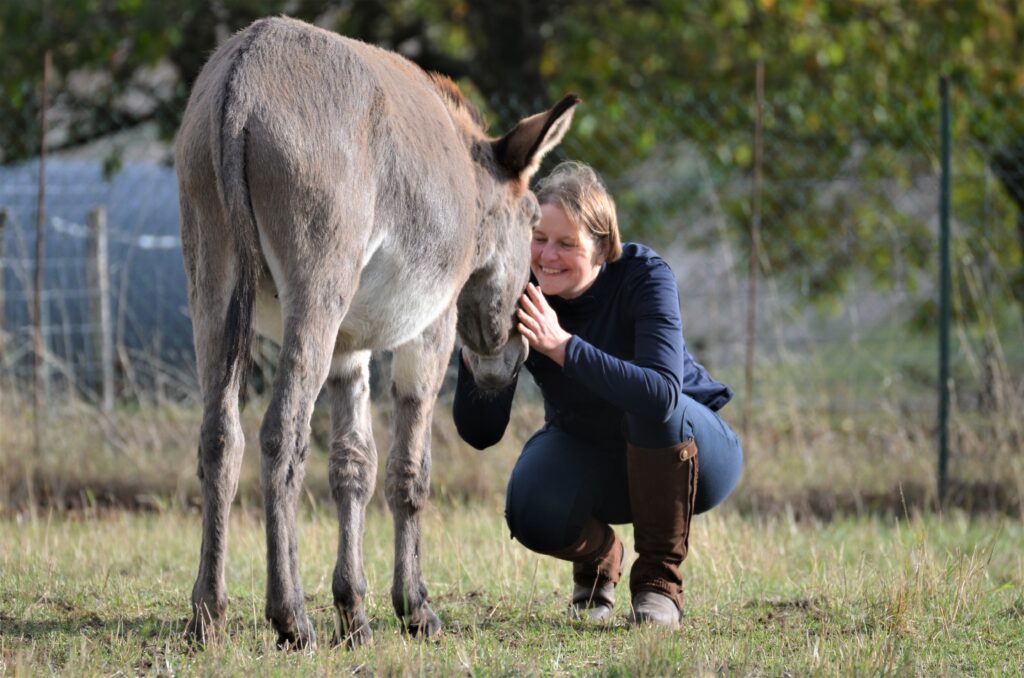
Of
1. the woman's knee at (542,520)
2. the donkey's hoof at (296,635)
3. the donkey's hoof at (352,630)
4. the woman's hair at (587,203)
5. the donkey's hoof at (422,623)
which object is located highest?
the woman's hair at (587,203)

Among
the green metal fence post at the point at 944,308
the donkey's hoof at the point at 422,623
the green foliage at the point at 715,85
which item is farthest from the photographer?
the green foliage at the point at 715,85

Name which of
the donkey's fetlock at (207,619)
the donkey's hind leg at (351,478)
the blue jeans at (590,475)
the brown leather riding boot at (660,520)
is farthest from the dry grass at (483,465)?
the donkey's fetlock at (207,619)

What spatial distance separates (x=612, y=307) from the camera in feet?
13.4

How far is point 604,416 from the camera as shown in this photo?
4.11 metres

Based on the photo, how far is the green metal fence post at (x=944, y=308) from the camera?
267 inches

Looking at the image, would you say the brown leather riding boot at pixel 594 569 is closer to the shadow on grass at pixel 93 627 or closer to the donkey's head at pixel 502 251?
the donkey's head at pixel 502 251

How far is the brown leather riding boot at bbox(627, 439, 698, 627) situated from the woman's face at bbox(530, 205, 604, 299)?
603 millimetres

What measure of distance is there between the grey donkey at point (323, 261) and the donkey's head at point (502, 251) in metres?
0.02

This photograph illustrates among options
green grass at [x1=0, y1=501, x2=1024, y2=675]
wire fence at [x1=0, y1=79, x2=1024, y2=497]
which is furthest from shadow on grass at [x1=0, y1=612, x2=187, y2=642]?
wire fence at [x1=0, y1=79, x2=1024, y2=497]

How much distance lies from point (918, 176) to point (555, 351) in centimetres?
788

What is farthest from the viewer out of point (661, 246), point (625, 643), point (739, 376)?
point (661, 246)

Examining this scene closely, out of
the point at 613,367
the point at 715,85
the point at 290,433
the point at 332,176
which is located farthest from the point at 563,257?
the point at 715,85

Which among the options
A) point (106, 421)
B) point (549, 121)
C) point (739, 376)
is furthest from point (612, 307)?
point (739, 376)

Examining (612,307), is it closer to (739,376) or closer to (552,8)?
(739,376)
